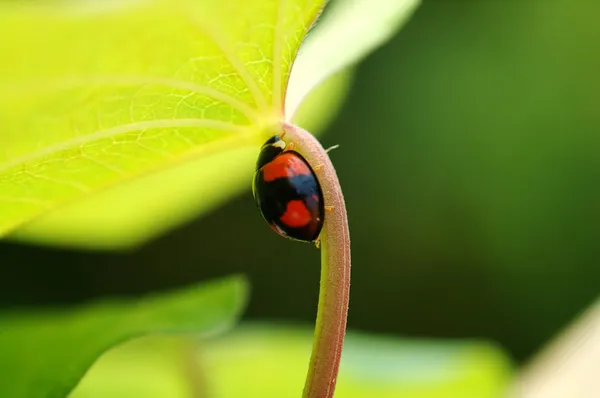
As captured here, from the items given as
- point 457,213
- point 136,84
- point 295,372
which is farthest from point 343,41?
point 457,213

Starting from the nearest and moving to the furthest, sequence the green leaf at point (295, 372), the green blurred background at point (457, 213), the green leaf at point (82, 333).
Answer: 1. the green leaf at point (82, 333)
2. the green leaf at point (295, 372)
3. the green blurred background at point (457, 213)

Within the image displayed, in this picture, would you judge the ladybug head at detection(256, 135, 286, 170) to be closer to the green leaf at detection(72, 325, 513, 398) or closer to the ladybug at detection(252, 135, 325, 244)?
the ladybug at detection(252, 135, 325, 244)

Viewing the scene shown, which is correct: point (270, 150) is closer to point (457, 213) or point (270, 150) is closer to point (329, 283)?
point (329, 283)

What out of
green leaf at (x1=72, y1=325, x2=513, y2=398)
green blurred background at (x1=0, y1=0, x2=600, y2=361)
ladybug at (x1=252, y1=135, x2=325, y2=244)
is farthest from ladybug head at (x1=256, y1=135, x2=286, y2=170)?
green blurred background at (x1=0, y1=0, x2=600, y2=361)

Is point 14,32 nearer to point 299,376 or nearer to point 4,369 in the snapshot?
point 4,369

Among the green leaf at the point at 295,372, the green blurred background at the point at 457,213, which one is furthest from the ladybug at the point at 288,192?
the green blurred background at the point at 457,213

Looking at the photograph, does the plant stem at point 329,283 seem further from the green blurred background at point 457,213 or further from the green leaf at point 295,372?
the green blurred background at point 457,213

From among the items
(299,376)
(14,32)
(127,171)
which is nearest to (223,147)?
(127,171)
